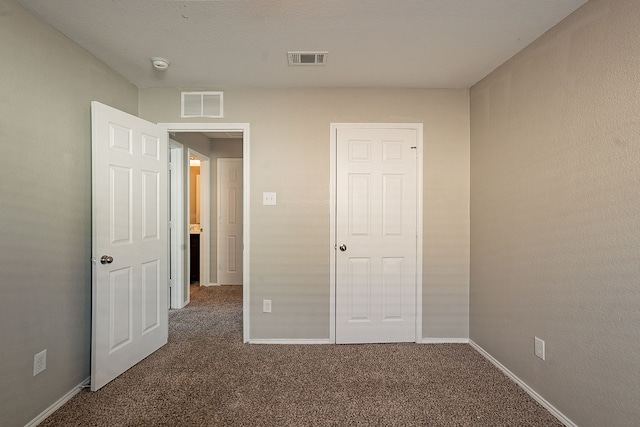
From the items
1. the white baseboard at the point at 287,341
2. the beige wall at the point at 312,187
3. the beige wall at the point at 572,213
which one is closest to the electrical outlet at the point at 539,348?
the beige wall at the point at 572,213

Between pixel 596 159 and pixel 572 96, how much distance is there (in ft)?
1.38

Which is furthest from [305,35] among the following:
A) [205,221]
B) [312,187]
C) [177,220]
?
[205,221]

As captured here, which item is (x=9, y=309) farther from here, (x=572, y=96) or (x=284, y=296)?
(x=572, y=96)

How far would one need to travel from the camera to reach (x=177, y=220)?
12.9 ft

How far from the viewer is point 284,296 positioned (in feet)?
9.76

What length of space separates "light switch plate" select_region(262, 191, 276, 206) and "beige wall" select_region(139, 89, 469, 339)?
0.04 m

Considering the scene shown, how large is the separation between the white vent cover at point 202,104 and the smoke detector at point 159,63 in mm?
449

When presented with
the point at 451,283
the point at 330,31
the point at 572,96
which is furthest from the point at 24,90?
the point at 451,283

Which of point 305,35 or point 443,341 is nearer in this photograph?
point 305,35

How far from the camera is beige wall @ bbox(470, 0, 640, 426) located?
1.54 meters

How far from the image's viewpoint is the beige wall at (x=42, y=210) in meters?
1.71

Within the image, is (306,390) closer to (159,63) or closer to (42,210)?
(42,210)

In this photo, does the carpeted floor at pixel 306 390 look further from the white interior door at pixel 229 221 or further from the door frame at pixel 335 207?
the white interior door at pixel 229 221

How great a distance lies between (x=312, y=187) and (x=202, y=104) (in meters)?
1.29
